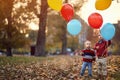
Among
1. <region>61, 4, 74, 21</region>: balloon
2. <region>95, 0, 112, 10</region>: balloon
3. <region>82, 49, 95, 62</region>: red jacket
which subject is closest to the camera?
<region>82, 49, 95, 62</region>: red jacket

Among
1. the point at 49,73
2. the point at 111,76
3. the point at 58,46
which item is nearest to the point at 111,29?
the point at 111,76

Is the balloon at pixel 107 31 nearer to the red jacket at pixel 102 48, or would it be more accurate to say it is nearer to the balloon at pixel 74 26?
the red jacket at pixel 102 48

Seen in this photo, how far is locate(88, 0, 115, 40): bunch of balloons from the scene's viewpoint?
1206cm

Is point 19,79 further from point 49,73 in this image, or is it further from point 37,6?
point 37,6

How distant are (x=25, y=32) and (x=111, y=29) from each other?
18493mm

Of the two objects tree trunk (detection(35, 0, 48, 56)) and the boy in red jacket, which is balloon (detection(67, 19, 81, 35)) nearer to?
the boy in red jacket

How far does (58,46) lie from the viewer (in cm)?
8431

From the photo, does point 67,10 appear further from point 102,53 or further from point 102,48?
point 102,53

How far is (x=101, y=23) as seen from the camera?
13.0 m

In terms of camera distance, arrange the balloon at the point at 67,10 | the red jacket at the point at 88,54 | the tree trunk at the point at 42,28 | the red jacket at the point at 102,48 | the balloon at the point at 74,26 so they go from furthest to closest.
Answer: the tree trunk at the point at 42,28 < the balloon at the point at 67,10 < the balloon at the point at 74,26 < the red jacket at the point at 88,54 < the red jacket at the point at 102,48

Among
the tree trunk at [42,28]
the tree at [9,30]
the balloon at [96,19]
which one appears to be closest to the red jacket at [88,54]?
the balloon at [96,19]

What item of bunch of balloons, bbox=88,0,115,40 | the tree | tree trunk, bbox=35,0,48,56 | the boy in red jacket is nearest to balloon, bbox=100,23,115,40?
bunch of balloons, bbox=88,0,115,40

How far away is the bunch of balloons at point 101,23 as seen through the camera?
39.6 feet

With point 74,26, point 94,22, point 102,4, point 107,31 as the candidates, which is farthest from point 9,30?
point 107,31
